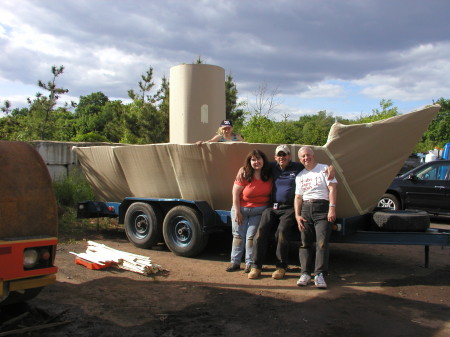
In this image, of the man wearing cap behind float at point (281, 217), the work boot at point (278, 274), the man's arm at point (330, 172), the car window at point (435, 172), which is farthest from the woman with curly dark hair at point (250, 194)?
the car window at point (435, 172)

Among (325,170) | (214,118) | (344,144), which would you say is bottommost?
(325,170)

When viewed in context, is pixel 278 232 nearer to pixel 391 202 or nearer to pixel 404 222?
pixel 404 222

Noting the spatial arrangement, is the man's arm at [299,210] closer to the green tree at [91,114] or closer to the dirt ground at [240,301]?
the dirt ground at [240,301]

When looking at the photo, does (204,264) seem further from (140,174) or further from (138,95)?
(138,95)

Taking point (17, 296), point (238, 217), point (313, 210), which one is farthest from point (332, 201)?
point (17, 296)

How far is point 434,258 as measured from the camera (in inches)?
290

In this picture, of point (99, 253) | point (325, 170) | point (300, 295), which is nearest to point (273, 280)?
point (300, 295)

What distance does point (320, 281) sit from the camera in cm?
552

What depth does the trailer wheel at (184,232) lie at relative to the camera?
22.7ft

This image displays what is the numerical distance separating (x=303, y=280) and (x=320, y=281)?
0.23 meters

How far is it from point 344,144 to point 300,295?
7.21ft

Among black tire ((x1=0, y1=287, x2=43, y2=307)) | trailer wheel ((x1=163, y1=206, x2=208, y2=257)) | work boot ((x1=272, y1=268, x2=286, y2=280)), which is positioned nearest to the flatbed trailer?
trailer wheel ((x1=163, y1=206, x2=208, y2=257))

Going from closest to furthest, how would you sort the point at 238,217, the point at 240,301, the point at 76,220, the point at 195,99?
the point at 240,301, the point at 238,217, the point at 195,99, the point at 76,220

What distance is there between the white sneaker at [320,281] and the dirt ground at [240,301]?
73 millimetres
